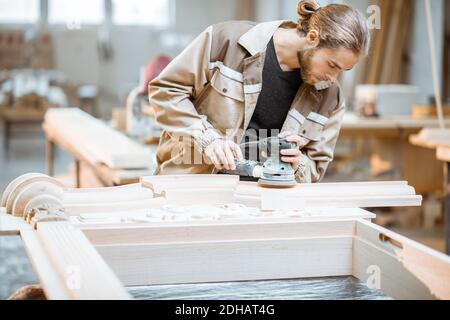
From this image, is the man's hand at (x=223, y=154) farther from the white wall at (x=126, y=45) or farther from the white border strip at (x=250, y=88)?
the white wall at (x=126, y=45)

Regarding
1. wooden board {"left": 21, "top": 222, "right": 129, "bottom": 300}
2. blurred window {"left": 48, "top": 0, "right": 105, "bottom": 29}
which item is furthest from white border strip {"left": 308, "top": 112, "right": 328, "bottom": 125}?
blurred window {"left": 48, "top": 0, "right": 105, "bottom": 29}

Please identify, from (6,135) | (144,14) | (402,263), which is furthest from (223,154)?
(144,14)

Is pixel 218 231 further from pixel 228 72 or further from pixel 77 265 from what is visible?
pixel 228 72

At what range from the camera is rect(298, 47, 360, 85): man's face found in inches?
95.0

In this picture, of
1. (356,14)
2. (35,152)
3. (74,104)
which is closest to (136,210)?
(356,14)

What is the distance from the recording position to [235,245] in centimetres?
187

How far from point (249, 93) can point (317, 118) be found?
0.29 meters

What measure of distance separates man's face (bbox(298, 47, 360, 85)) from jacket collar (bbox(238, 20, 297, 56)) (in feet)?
0.55

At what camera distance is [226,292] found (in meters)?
1.81

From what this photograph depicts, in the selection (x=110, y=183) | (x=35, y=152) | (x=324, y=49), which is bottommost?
(x=35, y=152)

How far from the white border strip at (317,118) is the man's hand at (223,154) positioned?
46 centimetres
